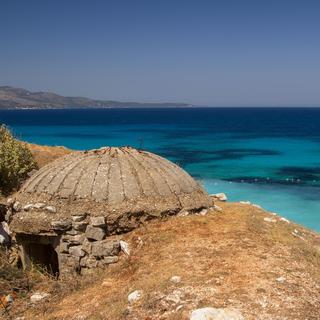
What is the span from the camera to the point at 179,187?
1346cm

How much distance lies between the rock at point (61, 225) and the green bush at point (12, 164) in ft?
23.3

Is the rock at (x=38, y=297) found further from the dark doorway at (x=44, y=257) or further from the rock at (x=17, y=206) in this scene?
the rock at (x=17, y=206)

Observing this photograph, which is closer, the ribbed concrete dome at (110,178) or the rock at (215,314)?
the rock at (215,314)

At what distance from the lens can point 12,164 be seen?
18.9 metres

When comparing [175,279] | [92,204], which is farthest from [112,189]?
[175,279]

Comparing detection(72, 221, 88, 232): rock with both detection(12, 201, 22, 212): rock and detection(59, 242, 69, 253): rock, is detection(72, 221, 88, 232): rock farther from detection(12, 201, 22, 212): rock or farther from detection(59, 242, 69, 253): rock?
detection(12, 201, 22, 212): rock

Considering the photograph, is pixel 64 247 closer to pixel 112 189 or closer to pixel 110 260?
pixel 110 260

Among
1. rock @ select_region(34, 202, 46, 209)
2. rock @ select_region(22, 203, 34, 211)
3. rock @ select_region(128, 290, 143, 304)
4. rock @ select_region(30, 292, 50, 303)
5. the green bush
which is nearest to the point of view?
rock @ select_region(128, 290, 143, 304)

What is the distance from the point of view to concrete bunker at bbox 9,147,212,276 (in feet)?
39.3

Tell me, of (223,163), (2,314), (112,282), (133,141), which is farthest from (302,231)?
(133,141)

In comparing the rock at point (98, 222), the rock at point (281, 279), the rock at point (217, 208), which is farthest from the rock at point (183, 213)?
the rock at point (281, 279)

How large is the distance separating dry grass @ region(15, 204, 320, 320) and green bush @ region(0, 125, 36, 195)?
880cm

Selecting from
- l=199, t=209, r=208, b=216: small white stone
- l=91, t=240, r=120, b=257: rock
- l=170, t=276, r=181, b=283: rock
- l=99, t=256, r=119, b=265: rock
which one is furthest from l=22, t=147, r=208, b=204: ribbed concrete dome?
l=170, t=276, r=181, b=283: rock

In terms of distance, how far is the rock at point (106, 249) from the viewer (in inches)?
454
